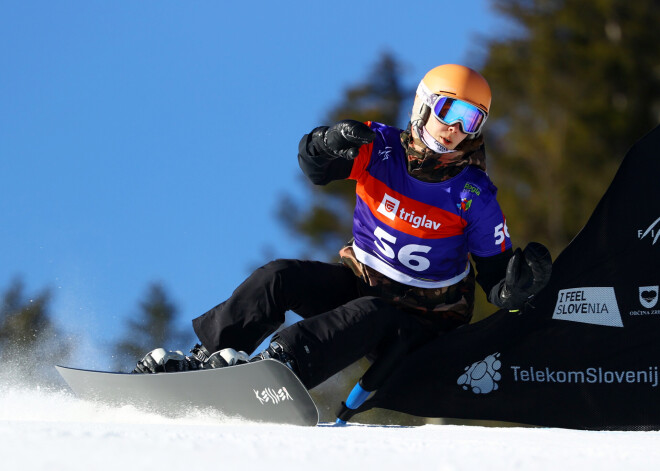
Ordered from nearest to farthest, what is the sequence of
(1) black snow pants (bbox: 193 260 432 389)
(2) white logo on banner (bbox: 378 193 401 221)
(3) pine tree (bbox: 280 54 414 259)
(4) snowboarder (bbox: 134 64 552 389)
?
(1) black snow pants (bbox: 193 260 432 389) < (4) snowboarder (bbox: 134 64 552 389) < (2) white logo on banner (bbox: 378 193 401 221) < (3) pine tree (bbox: 280 54 414 259)

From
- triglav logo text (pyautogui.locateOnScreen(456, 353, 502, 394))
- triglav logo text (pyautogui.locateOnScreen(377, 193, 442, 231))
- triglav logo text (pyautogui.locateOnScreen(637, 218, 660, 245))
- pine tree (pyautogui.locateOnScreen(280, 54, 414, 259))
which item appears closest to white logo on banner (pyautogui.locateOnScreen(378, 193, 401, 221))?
triglav logo text (pyautogui.locateOnScreen(377, 193, 442, 231))

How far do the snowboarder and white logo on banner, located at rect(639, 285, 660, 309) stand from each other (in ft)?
1.99

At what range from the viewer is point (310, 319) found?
3393 millimetres

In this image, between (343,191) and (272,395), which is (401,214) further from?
(343,191)

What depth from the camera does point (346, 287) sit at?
3.92 m

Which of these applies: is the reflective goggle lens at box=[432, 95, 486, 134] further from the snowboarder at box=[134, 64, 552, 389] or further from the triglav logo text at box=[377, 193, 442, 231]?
the triglav logo text at box=[377, 193, 442, 231]

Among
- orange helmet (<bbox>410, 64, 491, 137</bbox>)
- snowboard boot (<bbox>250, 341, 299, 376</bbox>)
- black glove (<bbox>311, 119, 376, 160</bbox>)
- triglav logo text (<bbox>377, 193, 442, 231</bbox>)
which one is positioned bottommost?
snowboard boot (<bbox>250, 341, 299, 376</bbox>)

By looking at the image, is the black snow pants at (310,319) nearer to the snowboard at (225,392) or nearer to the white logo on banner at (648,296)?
the snowboard at (225,392)

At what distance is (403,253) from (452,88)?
0.75 meters

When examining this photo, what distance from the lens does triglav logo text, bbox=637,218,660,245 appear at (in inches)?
148

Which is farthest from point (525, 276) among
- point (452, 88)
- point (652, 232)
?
point (452, 88)

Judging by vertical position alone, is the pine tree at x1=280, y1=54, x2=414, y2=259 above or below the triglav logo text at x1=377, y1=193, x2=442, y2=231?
below

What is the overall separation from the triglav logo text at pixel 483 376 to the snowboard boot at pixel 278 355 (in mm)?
945

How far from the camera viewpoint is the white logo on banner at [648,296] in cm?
374
